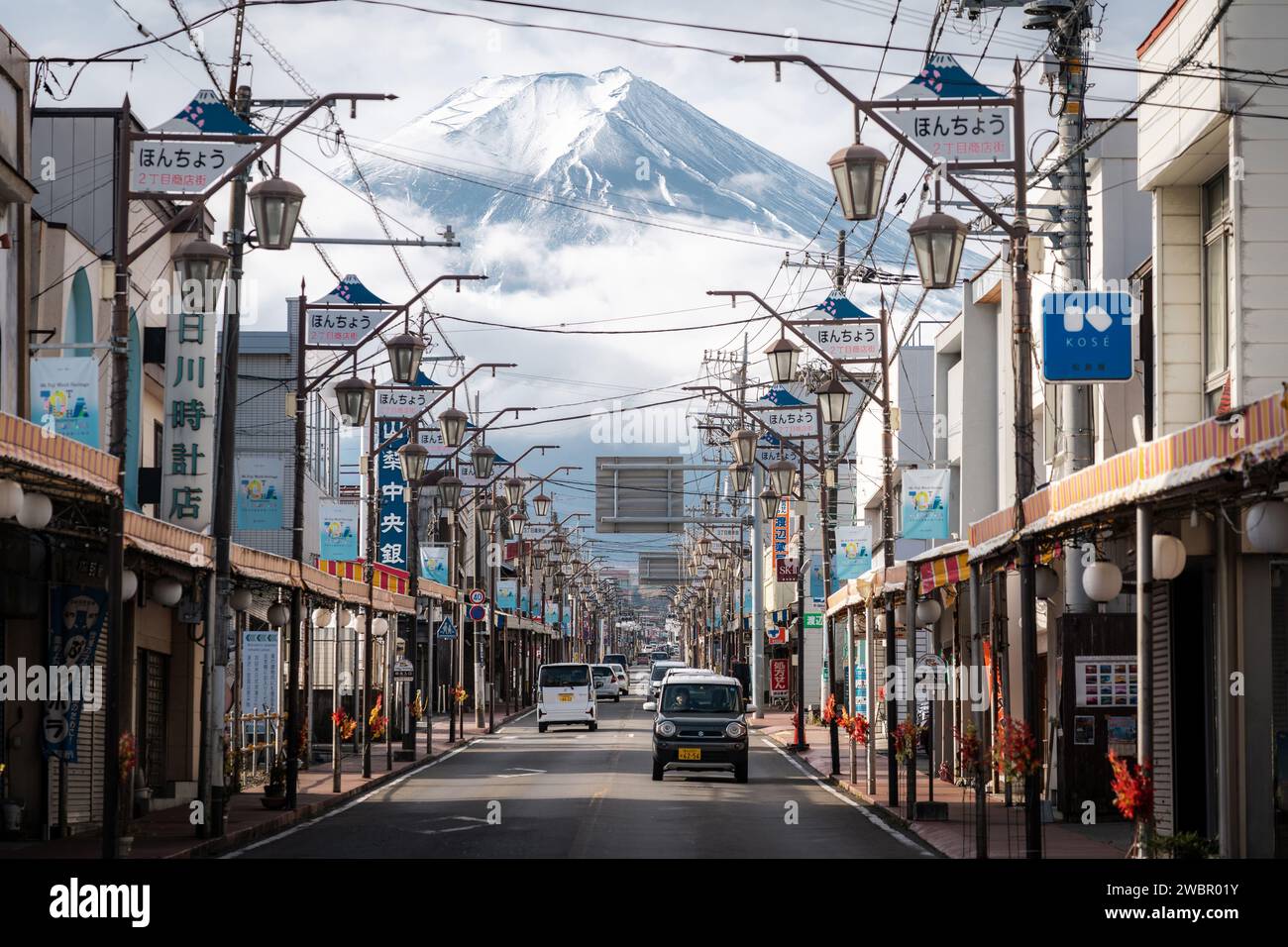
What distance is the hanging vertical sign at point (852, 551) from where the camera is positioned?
40.6 m

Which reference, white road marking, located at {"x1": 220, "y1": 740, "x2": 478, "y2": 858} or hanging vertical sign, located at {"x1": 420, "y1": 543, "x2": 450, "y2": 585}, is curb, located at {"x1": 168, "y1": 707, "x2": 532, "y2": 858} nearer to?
white road marking, located at {"x1": 220, "y1": 740, "x2": 478, "y2": 858}

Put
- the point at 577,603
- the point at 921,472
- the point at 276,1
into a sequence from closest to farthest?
the point at 276,1
the point at 921,472
the point at 577,603

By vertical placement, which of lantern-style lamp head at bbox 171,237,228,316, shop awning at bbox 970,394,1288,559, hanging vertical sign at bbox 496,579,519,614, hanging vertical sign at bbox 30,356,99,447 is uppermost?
lantern-style lamp head at bbox 171,237,228,316

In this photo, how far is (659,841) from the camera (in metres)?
22.7

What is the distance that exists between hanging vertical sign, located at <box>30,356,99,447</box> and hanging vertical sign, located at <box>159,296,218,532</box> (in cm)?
Result: 473

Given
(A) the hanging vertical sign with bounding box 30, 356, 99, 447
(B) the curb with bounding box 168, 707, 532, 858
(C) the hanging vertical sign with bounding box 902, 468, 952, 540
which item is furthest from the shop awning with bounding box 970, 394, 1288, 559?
(C) the hanging vertical sign with bounding box 902, 468, 952, 540

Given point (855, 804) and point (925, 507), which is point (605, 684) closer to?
point (925, 507)

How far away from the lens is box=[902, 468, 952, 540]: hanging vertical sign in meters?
34.8

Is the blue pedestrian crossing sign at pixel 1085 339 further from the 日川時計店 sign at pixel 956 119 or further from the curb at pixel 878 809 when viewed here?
the curb at pixel 878 809

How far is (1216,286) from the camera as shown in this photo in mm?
22125
